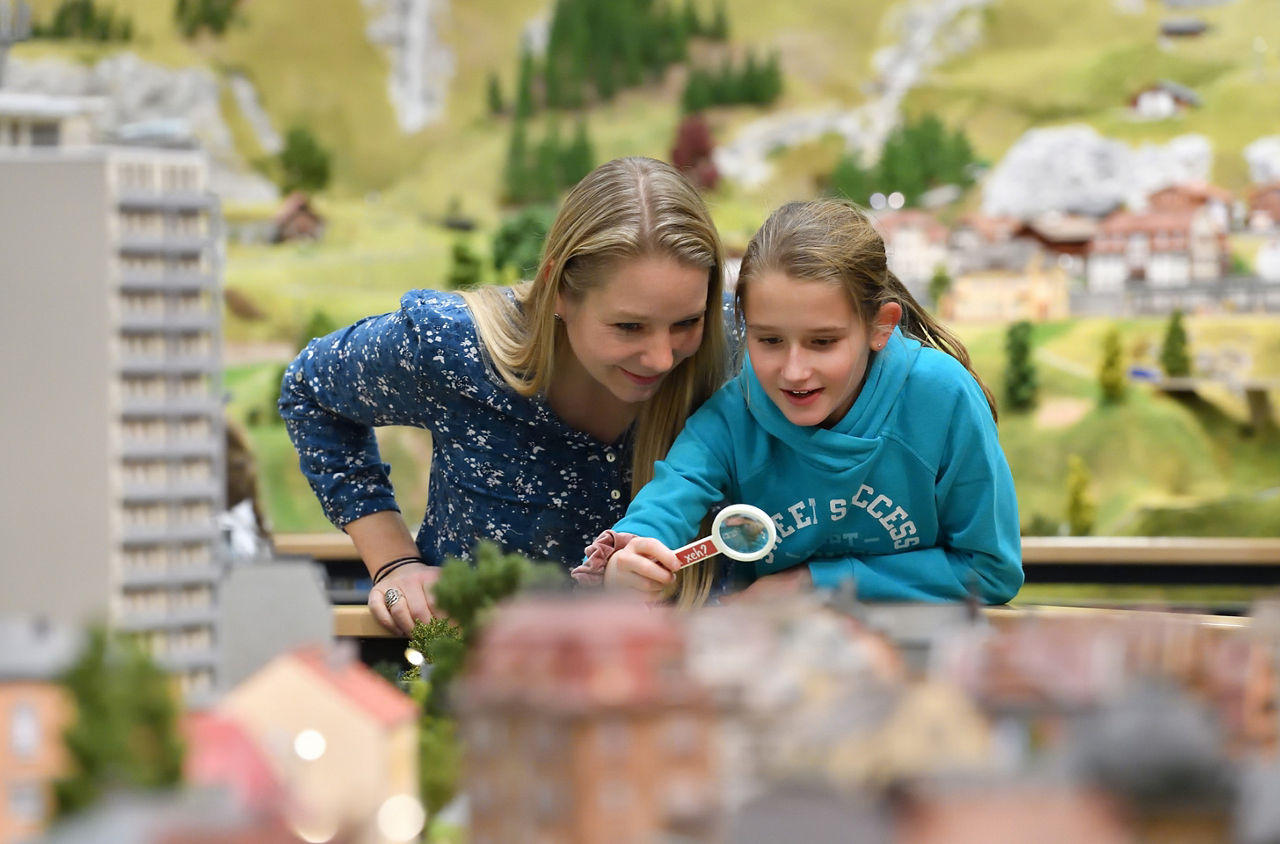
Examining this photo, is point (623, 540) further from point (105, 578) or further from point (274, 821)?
point (105, 578)

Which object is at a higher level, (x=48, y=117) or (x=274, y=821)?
(x=48, y=117)

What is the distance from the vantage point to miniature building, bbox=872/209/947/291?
592 centimetres

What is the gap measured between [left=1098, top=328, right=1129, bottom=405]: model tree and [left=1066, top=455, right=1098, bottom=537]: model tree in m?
0.35

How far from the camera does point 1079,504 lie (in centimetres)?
556

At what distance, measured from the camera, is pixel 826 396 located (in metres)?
1.56

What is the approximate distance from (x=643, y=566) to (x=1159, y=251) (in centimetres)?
515

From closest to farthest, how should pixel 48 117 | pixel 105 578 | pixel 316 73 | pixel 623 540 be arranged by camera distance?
pixel 623 540 < pixel 105 578 < pixel 48 117 < pixel 316 73

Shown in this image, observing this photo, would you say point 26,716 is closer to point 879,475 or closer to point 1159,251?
point 879,475

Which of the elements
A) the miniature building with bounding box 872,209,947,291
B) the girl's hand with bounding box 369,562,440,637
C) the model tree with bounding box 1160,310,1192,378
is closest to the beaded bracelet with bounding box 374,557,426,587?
the girl's hand with bounding box 369,562,440,637

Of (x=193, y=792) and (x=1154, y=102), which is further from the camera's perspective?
(x=1154, y=102)

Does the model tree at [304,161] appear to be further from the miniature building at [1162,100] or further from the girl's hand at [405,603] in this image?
the girl's hand at [405,603]

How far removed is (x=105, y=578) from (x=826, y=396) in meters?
1.79

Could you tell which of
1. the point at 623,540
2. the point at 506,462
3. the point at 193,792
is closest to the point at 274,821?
the point at 193,792

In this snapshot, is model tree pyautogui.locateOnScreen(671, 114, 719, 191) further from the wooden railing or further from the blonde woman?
the blonde woman
